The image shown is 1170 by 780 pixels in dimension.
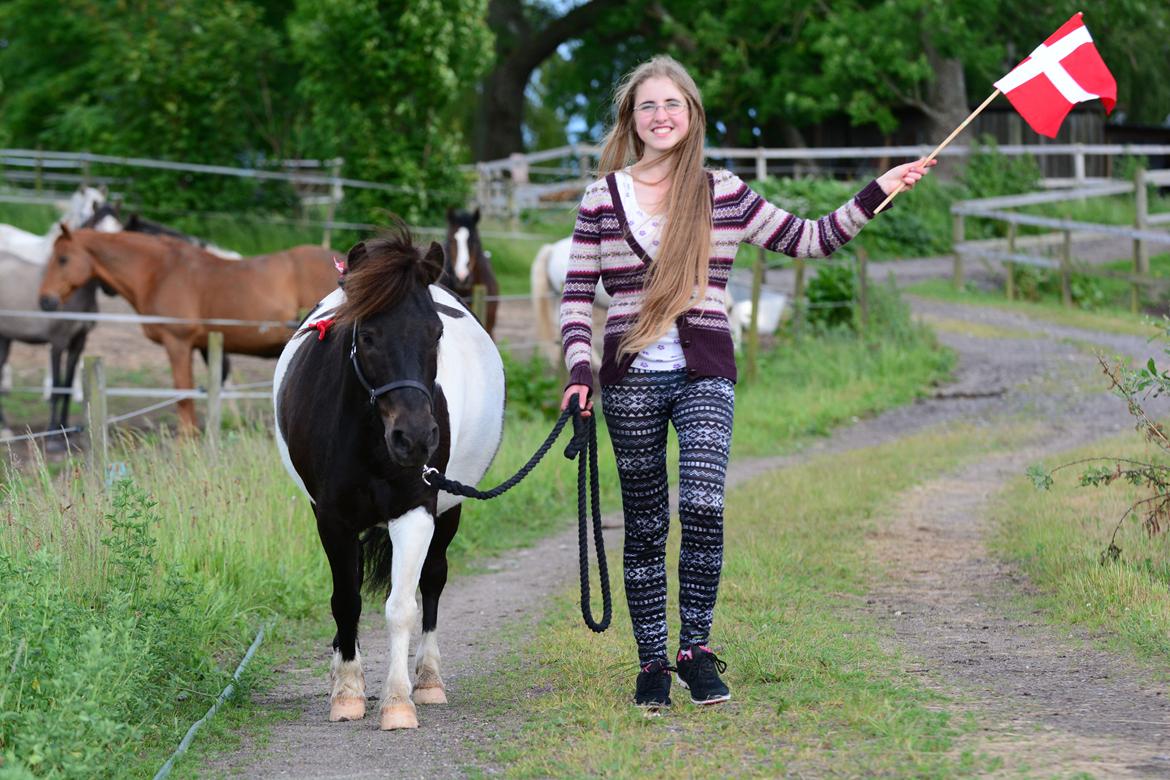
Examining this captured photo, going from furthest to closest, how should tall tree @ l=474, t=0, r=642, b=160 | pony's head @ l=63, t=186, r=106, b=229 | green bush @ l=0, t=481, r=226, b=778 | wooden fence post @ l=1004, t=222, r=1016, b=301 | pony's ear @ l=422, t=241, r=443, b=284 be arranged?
tall tree @ l=474, t=0, r=642, b=160, wooden fence post @ l=1004, t=222, r=1016, b=301, pony's head @ l=63, t=186, r=106, b=229, pony's ear @ l=422, t=241, r=443, b=284, green bush @ l=0, t=481, r=226, b=778

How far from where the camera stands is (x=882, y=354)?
52.6ft

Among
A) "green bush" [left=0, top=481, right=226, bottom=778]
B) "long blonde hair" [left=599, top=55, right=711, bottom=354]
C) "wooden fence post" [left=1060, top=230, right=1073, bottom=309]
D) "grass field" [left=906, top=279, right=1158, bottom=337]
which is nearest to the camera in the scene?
"green bush" [left=0, top=481, right=226, bottom=778]

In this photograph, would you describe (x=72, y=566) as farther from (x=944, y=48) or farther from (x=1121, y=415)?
(x=944, y=48)

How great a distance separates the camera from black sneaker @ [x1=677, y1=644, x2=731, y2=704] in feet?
16.0

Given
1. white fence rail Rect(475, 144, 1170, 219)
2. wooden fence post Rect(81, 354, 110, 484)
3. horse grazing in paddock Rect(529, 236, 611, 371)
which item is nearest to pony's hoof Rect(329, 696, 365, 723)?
wooden fence post Rect(81, 354, 110, 484)

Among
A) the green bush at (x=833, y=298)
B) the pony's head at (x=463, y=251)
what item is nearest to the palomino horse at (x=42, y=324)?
the pony's head at (x=463, y=251)

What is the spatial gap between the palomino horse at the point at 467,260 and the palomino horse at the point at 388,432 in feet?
29.3

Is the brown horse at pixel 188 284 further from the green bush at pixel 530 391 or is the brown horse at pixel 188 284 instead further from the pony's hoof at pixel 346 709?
the pony's hoof at pixel 346 709

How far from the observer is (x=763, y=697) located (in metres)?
4.93

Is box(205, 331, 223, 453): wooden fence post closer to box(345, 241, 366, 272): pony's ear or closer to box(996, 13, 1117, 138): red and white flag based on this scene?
box(345, 241, 366, 272): pony's ear

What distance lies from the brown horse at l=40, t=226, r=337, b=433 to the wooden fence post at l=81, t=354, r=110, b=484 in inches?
201

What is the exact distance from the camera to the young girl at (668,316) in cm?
480

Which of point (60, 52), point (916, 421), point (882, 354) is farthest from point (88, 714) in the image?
point (60, 52)

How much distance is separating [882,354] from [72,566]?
11.5 meters
